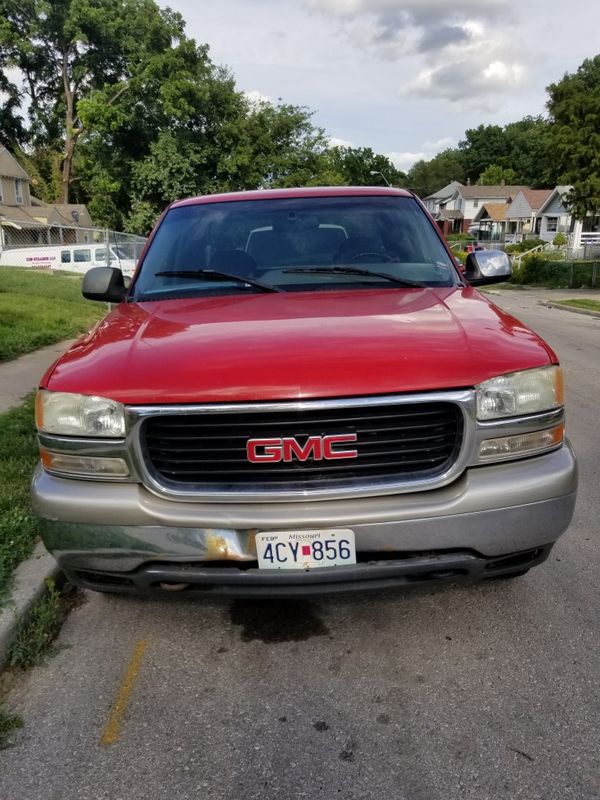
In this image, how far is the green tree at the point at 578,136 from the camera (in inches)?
1004

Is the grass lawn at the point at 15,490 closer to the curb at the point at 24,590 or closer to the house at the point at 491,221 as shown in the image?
the curb at the point at 24,590

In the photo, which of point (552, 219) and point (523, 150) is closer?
point (552, 219)

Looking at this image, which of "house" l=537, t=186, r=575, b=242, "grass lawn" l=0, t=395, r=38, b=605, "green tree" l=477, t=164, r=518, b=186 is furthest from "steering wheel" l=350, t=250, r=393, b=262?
"green tree" l=477, t=164, r=518, b=186

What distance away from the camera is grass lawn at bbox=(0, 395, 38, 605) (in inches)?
130

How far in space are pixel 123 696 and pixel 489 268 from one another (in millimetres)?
2936

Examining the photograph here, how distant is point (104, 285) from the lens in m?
3.81

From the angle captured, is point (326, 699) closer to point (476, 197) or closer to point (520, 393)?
point (520, 393)

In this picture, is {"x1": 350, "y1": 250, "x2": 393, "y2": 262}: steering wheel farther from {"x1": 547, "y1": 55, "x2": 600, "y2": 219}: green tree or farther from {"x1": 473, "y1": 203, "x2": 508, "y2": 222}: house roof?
{"x1": 473, "y1": 203, "x2": 508, "y2": 222}: house roof

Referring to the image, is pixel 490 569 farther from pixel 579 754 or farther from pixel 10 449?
pixel 10 449

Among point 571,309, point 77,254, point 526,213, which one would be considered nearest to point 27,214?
point 77,254

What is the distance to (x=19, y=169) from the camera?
158ft

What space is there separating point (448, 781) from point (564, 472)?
1.11 meters

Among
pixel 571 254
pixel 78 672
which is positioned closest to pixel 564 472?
pixel 78 672

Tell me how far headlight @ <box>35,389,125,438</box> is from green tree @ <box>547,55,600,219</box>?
89.6ft
